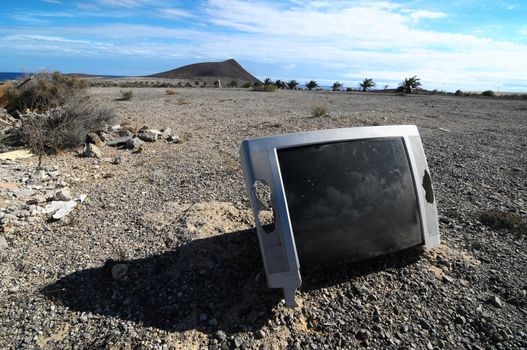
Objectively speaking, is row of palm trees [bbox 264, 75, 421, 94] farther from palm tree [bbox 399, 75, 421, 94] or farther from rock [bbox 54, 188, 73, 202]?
rock [bbox 54, 188, 73, 202]

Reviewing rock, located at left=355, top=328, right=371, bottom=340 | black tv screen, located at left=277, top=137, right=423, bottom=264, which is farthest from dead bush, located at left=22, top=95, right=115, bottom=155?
rock, located at left=355, top=328, right=371, bottom=340

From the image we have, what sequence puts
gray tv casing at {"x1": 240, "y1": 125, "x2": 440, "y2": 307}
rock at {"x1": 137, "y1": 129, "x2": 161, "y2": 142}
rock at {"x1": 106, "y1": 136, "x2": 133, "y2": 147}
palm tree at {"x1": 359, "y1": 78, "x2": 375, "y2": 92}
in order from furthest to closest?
palm tree at {"x1": 359, "y1": 78, "x2": 375, "y2": 92}
rock at {"x1": 137, "y1": 129, "x2": 161, "y2": 142}
rock at {"x1": 106, "y1": 136, "x2": 133, "y2": 147}
gray tv casing at {"x1": 240, "y1": 125, "x2": 440, "y2": 307}

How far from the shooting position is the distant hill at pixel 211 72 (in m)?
44.7

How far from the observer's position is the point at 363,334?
6.82 feet

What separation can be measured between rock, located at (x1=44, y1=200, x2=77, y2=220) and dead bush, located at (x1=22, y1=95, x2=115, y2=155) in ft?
7.10

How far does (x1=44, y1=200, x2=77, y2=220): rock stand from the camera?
345 centimetres

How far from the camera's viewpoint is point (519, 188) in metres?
4.59

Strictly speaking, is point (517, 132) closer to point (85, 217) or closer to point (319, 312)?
point (319, 312)

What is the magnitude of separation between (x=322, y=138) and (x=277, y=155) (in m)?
0.35

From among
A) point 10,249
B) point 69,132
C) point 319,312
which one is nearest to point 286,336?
point 319,312

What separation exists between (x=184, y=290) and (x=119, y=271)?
24.3 inches

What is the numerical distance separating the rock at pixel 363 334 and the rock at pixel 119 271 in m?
1.85

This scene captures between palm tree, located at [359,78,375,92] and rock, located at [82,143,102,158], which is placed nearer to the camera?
rock, located at [82,143,102,158]

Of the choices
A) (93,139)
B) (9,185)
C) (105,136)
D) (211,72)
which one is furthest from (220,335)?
(211,72)
